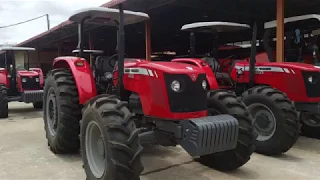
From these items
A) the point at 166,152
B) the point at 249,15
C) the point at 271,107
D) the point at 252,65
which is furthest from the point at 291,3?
the point at 166,152

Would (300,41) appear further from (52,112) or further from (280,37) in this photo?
(52,112)

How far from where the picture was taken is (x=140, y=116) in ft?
12.5

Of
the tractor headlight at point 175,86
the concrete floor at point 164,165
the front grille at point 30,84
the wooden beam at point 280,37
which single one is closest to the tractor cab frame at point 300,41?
the wooden beam at point 280,37

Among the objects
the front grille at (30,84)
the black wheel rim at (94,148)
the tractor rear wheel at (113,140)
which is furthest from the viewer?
the front grille at (30,84)

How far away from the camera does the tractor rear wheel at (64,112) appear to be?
4.38 metres

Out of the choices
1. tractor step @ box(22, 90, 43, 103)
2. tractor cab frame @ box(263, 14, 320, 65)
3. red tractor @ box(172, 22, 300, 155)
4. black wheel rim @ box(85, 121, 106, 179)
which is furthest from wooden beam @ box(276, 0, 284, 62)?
tractor step @ box(22, 90, 43, 103)

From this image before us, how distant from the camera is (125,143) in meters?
2.86

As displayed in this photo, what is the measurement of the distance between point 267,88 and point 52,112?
3.34 metres

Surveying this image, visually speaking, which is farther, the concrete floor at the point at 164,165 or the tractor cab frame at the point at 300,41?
the tractor cab frame at the point at 300,41

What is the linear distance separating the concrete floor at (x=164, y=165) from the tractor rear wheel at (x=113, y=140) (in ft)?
2.35

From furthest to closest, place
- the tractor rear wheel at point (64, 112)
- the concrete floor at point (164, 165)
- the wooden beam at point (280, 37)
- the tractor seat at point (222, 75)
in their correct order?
the wooden beam at point (280, 37) < the tractor seat at point (222, 75) < the tractor rear wheel at point (64, 112) < the concrete floor at point (164, 165)

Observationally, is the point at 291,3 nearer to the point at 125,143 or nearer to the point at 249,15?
the point at 249,15

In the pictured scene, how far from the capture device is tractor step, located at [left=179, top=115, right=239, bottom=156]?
299cm

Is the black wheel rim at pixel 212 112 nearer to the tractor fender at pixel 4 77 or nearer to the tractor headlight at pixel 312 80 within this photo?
the tractor headlight at pixel 312 80
